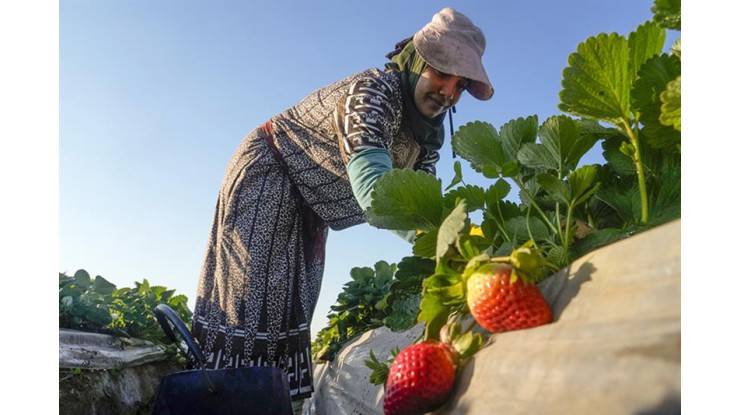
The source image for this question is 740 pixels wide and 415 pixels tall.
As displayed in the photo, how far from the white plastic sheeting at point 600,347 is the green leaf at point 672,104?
0.34 feet

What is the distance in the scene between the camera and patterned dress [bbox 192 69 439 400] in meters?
1.90

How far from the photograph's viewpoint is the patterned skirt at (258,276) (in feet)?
6.30

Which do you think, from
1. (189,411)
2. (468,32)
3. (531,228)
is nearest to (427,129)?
(468,32)

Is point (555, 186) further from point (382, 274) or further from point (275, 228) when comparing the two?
point (382, 274)

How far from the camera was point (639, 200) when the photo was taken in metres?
0.59

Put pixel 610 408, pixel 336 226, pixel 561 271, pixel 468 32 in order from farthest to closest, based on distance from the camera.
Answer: pixel 336 226 → pixel 468 32 → pixel 561 271 → pixel 610 408

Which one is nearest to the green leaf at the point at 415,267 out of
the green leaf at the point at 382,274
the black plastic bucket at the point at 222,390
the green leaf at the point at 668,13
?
the green leaf at the point at 668,13

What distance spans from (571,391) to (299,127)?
1.63 metres

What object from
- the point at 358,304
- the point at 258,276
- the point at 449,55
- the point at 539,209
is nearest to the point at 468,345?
the point at 539,209

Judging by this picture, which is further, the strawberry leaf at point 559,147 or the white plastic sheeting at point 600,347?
the strawberry leaf at point 559,147

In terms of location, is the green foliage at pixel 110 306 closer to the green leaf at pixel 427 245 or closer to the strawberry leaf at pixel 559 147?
the green leaf at pixel 427 245

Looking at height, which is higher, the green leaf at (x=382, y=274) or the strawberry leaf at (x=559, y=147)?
the green leaf at (x=382, y=274)
